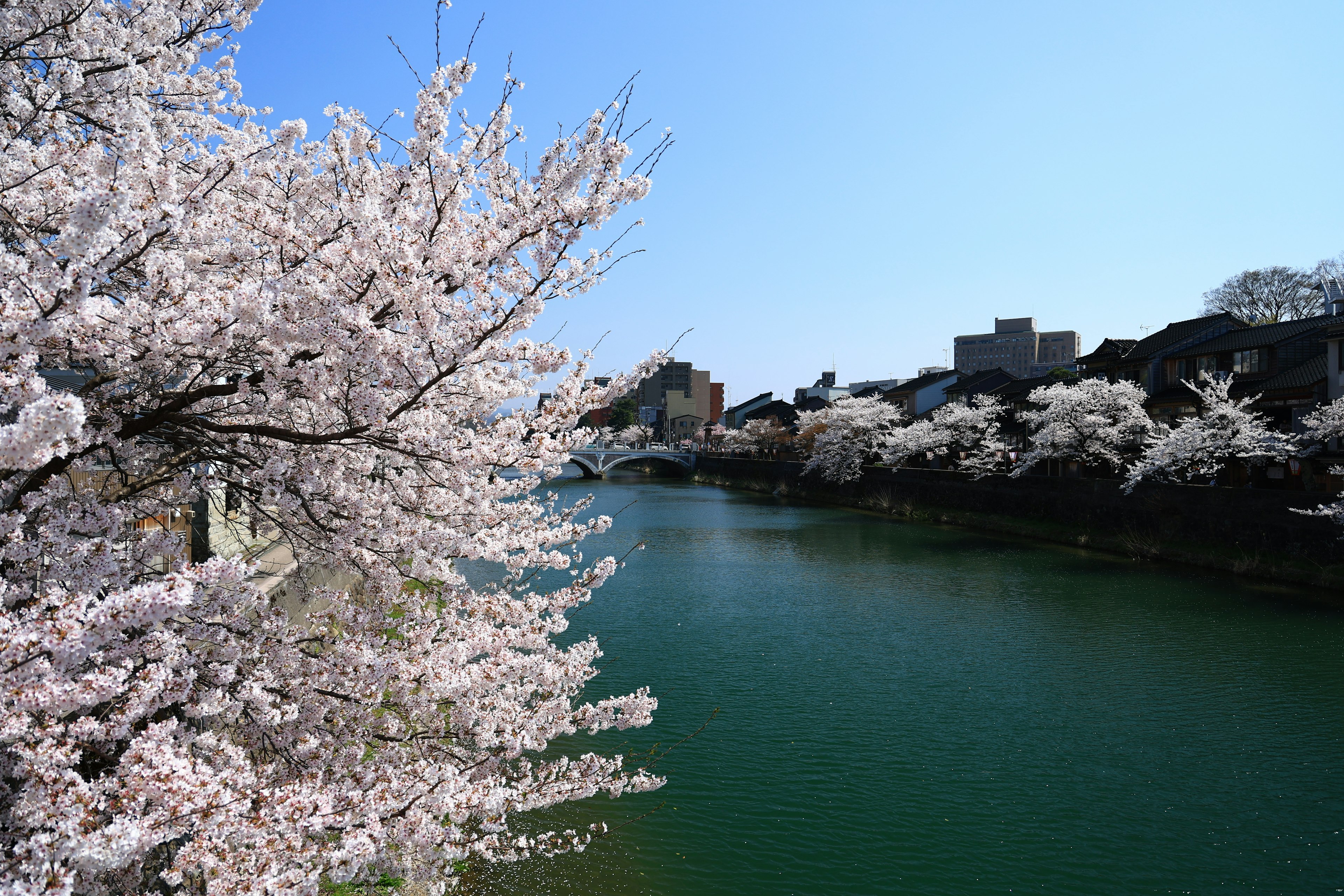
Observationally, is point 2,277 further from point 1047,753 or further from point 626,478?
point 626,478

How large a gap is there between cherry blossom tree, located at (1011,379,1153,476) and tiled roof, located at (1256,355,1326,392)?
13.9 ft

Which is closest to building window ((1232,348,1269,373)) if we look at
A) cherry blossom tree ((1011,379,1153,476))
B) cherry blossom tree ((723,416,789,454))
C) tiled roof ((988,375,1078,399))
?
cherry blossom tree ((1011,379,1153,476))

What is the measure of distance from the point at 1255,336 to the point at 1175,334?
18.4 ft

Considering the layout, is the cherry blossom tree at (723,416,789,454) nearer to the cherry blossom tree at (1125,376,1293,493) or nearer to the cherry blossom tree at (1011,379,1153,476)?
the cherry blossom tree at (1011,379,1153,476)

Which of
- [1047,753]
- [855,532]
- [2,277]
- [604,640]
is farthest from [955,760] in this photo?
[855,532]

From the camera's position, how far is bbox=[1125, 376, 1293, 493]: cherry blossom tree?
77.0ft

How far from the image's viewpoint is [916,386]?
57594 millimetres

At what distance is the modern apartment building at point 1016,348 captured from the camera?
403 feet

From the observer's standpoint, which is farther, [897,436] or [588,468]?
[588,468]

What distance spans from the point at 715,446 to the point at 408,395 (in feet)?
254

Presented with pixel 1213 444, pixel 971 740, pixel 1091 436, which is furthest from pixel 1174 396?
pixel 971 740

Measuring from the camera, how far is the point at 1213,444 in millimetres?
23922

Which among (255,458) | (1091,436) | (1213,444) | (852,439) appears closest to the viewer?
(255,458)

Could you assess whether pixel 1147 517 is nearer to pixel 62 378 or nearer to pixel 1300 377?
pixel 1300 377
